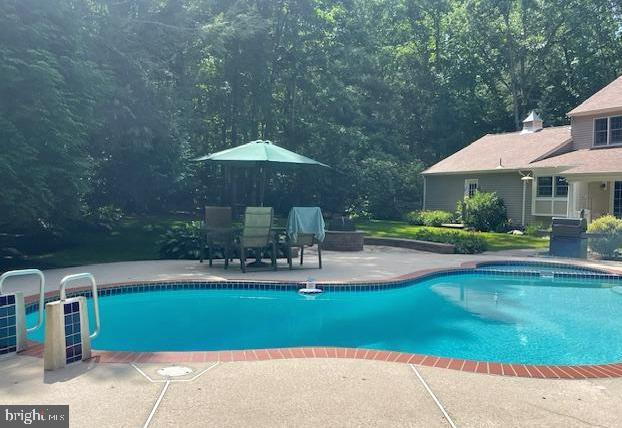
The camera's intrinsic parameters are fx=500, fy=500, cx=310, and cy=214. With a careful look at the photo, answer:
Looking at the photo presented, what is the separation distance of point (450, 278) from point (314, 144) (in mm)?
15054

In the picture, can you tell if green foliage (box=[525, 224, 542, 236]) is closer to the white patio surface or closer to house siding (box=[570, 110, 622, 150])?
house siding (box=[570, 110, 622, 150])

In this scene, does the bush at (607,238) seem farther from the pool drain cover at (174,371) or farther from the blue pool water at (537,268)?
the pool drain cover at (174,371)

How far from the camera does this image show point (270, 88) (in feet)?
80.5

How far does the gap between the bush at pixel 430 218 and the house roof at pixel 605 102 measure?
695 cm

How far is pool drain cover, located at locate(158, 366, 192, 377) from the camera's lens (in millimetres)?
3893

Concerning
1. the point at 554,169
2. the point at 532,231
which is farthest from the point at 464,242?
the point at 554,169

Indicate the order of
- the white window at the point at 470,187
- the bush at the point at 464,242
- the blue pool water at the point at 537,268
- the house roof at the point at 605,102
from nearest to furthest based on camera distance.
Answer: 1. the blue pool water at the point at 537,268
2. the bush at the point at 464,242
3. the house roof at the point at 605,102
4. the white window at the point at 470,187

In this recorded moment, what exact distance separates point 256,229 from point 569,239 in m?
8.91

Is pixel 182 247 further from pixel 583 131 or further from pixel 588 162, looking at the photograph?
pixel 583 131

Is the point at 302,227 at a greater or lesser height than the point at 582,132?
lesser

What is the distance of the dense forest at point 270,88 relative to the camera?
9.46 m

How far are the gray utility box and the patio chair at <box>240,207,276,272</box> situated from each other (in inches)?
330

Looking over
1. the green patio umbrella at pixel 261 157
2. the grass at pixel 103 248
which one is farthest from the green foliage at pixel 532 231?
the grass at pixel 103 248

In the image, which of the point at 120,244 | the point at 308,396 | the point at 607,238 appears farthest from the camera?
the point at 120,244
